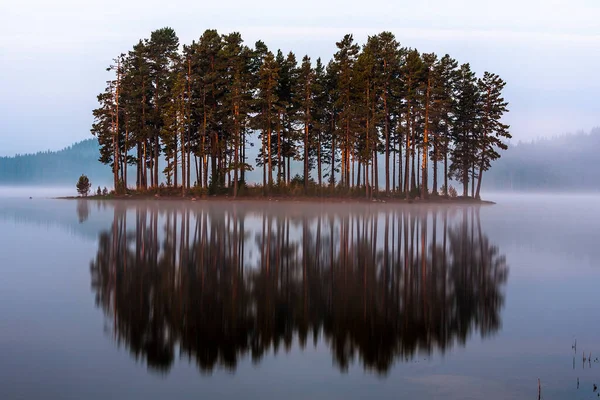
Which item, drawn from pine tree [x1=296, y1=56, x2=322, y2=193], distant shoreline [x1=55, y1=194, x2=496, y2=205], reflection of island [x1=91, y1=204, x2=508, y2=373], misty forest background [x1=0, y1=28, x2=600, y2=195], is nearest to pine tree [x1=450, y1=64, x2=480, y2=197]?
misty forest background [x1=0, y1=28, x2=600, y2=195]

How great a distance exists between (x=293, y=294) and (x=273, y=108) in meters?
58.9

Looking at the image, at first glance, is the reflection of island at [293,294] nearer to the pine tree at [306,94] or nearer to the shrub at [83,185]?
the pine tree at [306,94]

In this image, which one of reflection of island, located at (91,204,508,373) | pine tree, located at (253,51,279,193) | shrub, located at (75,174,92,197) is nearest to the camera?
reflection of island, located at (91,204,508,373)

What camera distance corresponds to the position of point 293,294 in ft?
46.6

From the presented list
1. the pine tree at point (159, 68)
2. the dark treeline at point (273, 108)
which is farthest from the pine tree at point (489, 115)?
the pine tree at point (159, 68)

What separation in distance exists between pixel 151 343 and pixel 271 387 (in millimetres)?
2690

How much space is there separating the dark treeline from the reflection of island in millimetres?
45263

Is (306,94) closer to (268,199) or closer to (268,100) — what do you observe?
(268,100)

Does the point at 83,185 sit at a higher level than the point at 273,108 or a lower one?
lower

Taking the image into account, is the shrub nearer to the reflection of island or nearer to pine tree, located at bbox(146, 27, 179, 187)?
pine tree, located at bbox(146, 27, 179, 187)

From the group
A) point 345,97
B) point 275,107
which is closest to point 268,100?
point 275,107

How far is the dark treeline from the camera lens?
70.8 m

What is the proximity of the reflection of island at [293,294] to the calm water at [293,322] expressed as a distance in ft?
0.16

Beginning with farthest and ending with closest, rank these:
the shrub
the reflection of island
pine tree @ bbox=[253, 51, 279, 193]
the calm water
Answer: the shrub → pine tree @ bbox=[253, 51, 279, 193] → the reflection of island → the calm water
